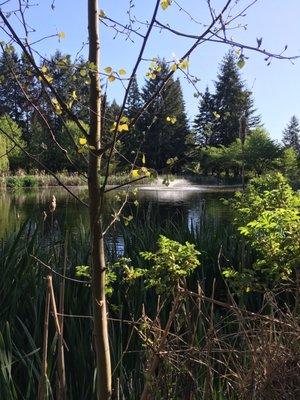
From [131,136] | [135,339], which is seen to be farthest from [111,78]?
[135,339]

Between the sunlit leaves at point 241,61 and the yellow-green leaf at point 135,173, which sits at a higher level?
the sunlit leaves at point 241,61

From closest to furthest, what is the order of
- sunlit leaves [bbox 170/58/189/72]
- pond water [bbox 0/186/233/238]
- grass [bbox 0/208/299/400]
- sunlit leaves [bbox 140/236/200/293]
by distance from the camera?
sunlit leaves [bbox 170/58/189/72] → grass [bbox 0/208/299/400] → sunlit leaves [bbox 140/236/200/293] → pond water [bbox 0/186/233/238]

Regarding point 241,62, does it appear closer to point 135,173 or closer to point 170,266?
point 135,173

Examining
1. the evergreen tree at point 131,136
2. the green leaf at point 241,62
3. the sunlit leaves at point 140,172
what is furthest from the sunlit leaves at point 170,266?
the green leaf at point 241,62

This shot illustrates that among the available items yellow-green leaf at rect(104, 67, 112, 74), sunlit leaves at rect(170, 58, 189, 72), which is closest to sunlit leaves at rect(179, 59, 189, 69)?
sunlit leaves at rect(170, 58, 189, 72)

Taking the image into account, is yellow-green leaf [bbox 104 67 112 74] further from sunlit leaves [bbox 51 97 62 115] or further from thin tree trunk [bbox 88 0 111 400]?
sunlit leaves [bbox 51 97 62 115]

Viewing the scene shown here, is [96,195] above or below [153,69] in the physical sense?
below

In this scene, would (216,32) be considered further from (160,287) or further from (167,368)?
(160,287)

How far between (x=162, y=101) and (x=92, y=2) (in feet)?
1.41

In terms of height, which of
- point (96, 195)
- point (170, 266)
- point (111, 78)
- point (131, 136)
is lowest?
point (170, 266)

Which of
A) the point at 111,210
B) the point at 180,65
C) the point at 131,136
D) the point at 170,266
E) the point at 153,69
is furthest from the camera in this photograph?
the point at 111,210

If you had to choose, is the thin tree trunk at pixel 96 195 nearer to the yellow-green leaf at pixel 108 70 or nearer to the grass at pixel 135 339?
the yellow-green leaf at pixel 108 70

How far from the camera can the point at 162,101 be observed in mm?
1802

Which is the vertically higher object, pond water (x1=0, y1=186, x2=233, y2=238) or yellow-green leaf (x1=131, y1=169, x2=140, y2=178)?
yellow-green leaf (x1=131, y1=169, x2=140, y2=178)
